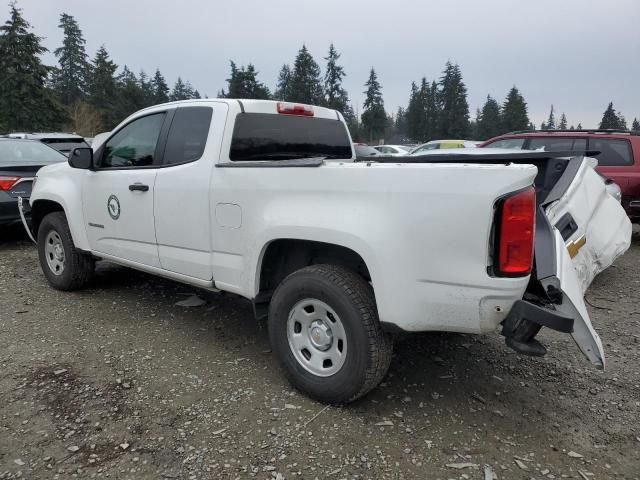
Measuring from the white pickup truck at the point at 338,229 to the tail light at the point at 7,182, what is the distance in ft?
9.68

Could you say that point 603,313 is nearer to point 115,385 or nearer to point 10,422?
point 115,385

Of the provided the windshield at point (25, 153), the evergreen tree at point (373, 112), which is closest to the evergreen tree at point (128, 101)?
the evergreen tree at point (373, 112)

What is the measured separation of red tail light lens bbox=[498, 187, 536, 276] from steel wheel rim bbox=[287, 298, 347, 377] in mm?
959

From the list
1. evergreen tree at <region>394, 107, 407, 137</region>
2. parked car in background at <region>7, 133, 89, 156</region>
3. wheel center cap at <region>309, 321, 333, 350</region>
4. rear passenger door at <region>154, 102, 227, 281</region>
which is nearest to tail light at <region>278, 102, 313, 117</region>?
rear passenger door at <region>154, 102, 227, 281</region>

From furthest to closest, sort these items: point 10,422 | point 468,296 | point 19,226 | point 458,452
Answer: point 19,226
point 10,422
point 458,452
point 468,296

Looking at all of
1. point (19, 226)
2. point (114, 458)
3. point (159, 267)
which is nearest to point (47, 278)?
point (159, 267)

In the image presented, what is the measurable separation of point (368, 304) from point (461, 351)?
1423 millimetres

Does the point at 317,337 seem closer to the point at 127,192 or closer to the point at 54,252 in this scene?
the point at 127,192

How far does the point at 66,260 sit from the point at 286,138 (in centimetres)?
270

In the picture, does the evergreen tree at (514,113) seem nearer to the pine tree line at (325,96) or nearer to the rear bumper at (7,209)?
the pine tree line at (325,96)

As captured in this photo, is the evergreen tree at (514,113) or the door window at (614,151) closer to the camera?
the door window at (614,151)

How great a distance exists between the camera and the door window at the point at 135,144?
3986mm

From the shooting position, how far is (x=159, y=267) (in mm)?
3910

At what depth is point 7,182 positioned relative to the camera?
6789 millimetres
